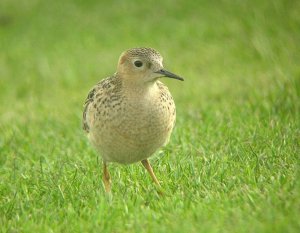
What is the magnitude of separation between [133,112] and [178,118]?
2.97 m

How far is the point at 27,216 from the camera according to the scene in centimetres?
527

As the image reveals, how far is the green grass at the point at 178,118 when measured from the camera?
495 cm

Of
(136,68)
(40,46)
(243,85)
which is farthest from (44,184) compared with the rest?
(40,46)

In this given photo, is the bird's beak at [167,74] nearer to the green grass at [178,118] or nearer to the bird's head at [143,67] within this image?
the bird's head at [143,67]

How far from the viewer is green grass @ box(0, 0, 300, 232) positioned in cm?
495

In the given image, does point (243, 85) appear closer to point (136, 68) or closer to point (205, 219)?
point (136, 68)

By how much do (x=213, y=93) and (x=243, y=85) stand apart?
0.53 m

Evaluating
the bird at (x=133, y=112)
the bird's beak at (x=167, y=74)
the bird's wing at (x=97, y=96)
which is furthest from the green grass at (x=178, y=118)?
the bird's beak at (x=167, y=74)

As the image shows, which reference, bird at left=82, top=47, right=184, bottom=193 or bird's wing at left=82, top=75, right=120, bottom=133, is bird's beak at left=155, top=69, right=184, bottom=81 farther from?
bird's wing at left=82, top=75, right=120, bottom=133

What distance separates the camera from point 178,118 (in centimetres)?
833

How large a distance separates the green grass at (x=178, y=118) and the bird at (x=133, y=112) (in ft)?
1.28

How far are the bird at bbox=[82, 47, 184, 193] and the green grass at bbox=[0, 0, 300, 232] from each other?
0.39 meters

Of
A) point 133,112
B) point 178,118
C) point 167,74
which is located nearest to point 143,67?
point 167,74

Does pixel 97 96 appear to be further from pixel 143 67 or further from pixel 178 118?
pixel 178 118
